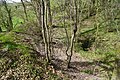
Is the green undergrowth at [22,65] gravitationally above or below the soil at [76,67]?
above

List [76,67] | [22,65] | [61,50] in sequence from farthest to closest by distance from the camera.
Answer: [61,50], [76,67], [22,65]

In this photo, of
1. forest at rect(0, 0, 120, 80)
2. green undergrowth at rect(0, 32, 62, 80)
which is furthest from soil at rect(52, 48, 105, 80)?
green undergrowth at rect(0, 32, 62, 80)

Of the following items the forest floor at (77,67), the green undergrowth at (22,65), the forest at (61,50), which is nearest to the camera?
the green undergrowth at (22,65)

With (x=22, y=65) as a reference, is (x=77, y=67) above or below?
below

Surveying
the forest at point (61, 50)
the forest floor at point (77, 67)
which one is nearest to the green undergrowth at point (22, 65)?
the forest at point (61, 50)

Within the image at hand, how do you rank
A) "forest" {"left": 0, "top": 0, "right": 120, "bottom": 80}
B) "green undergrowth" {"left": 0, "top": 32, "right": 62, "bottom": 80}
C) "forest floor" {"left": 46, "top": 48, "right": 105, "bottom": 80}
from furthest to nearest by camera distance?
"forest floor" {"left": 46, "top": 48, "right": 105, "bottom": 80}
"forest" {"left": 0, "top": 0, "right": 120, "bottom": 80}
"green undergrowth" {"left": 0, "top": 32, "right": 62, "bottom": 80}

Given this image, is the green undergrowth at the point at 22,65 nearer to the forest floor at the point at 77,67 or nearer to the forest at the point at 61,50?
the forest at the point at 61,50

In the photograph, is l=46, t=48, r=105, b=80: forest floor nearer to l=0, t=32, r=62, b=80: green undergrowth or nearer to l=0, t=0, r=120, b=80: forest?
l=0, t=0, r=120, b=80: forest

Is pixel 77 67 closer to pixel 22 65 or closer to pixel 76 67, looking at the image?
pixel 76 67

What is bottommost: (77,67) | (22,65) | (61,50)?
(77,67)

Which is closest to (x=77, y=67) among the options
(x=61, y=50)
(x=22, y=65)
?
(x=61, y=50)

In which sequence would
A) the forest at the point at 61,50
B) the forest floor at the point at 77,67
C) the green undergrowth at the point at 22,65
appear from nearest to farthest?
the green undergrowth at the point at 22,65 < the forest at the point at 61,50 < the forest floor at the point at 77,67

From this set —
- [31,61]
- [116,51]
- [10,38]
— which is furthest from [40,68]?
[116,51]

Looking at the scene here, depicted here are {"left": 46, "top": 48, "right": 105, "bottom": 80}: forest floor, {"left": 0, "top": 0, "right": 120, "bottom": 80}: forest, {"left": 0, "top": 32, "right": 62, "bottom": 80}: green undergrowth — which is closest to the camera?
{"left": 0, "top": 32, "right": 62, "bottom": 80}: green undergrowth
